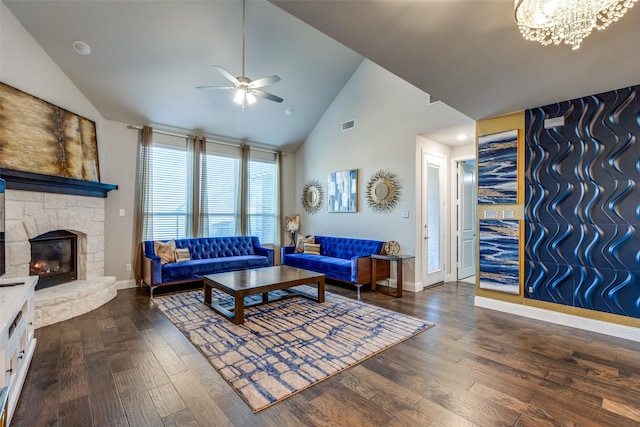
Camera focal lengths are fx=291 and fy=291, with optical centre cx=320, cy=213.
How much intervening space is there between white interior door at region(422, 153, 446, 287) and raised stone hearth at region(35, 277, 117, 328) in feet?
16.0

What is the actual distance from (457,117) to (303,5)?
3.40 meters

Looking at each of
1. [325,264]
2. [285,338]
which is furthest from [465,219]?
[285,338]

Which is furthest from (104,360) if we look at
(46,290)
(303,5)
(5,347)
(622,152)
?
(622,152)

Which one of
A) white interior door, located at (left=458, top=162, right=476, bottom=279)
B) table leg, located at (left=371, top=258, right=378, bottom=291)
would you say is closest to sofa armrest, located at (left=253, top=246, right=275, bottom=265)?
table leg, located at (left=371, top=258, right=378, bottom=291)

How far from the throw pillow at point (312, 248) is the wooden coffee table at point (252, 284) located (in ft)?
5.30

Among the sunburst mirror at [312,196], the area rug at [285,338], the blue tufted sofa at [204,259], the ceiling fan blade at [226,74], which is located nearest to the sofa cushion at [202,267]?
the blue tufted sofa at [204,259]

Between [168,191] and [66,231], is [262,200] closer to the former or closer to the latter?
[168,191]

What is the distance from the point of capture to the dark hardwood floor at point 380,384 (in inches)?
71.5

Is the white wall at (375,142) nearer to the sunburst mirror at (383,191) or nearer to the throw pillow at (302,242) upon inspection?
the sunburst mirror at (383,191)

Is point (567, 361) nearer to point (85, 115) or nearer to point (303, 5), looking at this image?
point (303, 5)

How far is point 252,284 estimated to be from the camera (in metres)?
3.51

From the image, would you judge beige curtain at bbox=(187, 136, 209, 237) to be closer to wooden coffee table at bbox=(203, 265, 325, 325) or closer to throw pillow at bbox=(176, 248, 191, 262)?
throw pillow at bbox=(176, 248, 191, 262)

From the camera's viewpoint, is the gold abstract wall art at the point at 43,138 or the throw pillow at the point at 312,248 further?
the throw pillow at the point at 312,248

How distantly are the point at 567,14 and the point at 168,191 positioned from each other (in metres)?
5.78
